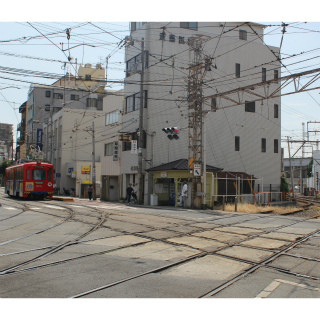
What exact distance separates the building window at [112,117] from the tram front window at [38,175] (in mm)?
10170

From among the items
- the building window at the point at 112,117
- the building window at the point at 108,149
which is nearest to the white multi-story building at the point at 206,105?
the building window at the point at 112,117

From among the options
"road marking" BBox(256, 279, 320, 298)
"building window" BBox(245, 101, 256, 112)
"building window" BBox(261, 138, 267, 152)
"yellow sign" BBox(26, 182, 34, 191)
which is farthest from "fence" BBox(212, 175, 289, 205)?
"road marking" BBox(256, 279, 320, 298)

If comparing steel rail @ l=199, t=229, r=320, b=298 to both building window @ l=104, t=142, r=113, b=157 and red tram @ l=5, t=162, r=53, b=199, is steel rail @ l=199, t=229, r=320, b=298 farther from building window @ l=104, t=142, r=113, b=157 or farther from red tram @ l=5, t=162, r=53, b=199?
building window @ l=104, t=142, r=113, b=157

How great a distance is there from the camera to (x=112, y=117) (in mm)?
40531

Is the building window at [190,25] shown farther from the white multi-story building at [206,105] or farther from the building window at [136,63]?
the building window at [136,63]

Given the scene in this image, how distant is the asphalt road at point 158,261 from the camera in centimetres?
643

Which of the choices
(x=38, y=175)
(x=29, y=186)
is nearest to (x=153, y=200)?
(x=38, y=175)

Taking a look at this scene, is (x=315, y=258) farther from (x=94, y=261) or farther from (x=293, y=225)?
(x=293, y=225)

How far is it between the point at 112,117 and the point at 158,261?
32.9 meters

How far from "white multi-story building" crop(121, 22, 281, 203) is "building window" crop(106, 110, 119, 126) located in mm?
2712

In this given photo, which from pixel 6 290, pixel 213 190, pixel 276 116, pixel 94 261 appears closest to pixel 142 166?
pixel 213 190

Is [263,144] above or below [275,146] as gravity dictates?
above

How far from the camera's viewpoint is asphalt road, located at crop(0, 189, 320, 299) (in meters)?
6.43

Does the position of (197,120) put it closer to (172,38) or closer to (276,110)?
(172,38)
